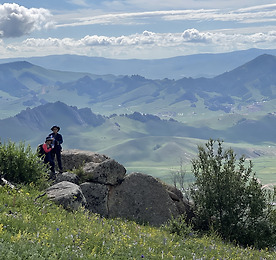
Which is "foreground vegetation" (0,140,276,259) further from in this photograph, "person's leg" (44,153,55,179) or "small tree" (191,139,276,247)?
"person's leg" (44,153,55,179)

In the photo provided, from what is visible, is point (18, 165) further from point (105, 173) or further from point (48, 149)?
point (105, 173)

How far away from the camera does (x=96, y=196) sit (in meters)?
19.4

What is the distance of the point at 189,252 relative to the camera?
37.2ft

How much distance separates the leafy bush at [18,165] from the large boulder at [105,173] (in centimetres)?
398

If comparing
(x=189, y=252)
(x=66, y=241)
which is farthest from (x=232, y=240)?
(x=66, y=241)

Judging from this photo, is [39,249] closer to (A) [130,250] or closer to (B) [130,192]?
(A) [130,250]

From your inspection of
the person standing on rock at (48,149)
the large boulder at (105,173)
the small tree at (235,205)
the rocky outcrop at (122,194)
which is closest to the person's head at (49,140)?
the person standing on rock at (48,149)

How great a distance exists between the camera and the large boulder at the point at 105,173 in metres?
20.2

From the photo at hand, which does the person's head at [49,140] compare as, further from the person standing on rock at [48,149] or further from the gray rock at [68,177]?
the gray rock at [68,177]

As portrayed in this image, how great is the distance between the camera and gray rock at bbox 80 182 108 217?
19.1m

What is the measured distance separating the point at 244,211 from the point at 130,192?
6441mm

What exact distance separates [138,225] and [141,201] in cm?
310

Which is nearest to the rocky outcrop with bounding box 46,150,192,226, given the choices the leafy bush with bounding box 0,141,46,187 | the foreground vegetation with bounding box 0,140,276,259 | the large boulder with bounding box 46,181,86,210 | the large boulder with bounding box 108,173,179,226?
the large boulder with bounding box 108,173,179,226

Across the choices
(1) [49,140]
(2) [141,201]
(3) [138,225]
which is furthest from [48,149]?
(3) [138,225]
